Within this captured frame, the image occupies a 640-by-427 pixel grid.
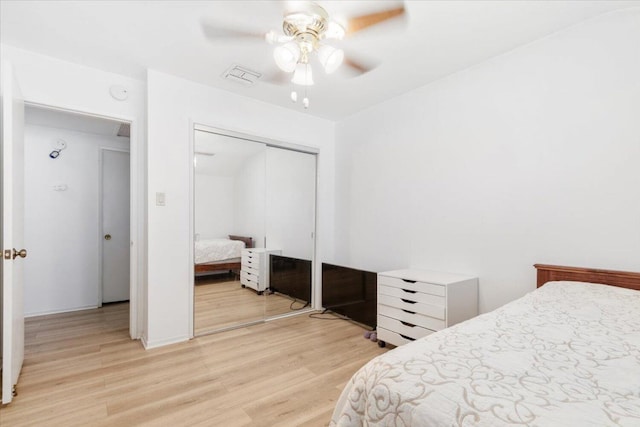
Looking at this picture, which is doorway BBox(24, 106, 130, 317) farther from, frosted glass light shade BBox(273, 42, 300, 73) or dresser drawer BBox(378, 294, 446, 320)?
dresser drawer BBox(378, 294, 446, 320)

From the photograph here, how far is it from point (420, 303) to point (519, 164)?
130 centimetres

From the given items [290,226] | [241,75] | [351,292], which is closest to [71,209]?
[290,226]

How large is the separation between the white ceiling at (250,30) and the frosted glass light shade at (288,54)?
1.14 ft

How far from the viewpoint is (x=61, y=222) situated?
3631 mm

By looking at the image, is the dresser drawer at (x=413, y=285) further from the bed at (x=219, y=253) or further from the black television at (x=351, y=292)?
the bed at (x=219, y=253)

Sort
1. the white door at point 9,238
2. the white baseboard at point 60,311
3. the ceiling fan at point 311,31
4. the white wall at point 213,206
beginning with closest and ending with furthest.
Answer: the ceiling fan at point 311,31 → the white door at point 9,238 → the white wall at point 213,206 → the white baseboard at point 60,311

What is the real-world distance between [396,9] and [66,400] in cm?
312

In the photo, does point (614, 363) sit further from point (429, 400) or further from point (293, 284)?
point (293, 284)

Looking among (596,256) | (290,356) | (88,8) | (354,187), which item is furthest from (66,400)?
(596,256)

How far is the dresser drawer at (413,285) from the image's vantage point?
7.42 ft

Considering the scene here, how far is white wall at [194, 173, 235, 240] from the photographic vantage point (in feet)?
9.53

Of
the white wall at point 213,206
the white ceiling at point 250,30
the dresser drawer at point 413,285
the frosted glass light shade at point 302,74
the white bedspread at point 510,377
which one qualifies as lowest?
the dresser drawer at point 413,285

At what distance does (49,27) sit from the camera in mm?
2043

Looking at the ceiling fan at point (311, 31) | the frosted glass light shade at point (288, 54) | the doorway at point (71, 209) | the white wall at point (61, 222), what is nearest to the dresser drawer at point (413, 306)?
the ceiling fan at point (311, 31)
